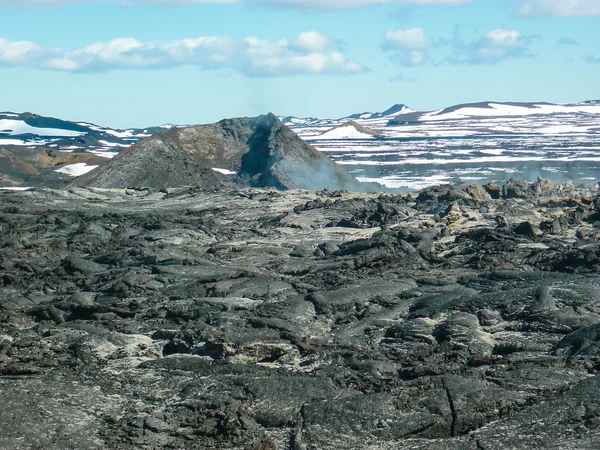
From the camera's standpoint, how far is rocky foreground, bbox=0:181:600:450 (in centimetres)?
1044

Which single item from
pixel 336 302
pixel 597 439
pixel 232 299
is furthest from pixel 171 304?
pixel 597 439

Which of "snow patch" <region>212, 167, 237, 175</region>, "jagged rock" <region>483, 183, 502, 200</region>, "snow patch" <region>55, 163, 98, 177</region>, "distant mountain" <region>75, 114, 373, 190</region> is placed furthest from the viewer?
"snow patch" <region>55, 163, 98, 177</region>

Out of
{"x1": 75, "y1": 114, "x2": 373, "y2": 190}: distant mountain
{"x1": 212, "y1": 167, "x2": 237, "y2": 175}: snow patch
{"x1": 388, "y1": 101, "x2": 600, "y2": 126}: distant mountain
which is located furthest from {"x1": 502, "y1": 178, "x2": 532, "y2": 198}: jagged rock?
{"x1": 388, "y1": 101, "x2": 600, "y2": 126}: distant mountain

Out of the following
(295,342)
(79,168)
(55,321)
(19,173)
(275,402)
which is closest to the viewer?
(275,402)

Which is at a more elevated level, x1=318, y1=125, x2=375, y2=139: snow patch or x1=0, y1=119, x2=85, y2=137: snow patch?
x1=0, y1=119, x2=85, y2=137: snow patch

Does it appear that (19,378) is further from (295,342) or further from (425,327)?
(425,327)

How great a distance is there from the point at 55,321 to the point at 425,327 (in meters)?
6.10

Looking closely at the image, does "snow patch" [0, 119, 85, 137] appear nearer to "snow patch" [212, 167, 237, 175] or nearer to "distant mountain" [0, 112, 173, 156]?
"distant mountain" [0, 112, 173, 156]

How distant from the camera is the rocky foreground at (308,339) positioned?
10438 millimetres

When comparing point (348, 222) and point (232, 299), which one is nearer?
point (232, 299)

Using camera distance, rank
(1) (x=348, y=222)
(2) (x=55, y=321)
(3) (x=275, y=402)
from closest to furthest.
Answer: (3) (x=275, y=402) → (2) (x=55, y=321) → (1) (x=348, y=222)

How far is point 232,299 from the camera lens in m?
16.0

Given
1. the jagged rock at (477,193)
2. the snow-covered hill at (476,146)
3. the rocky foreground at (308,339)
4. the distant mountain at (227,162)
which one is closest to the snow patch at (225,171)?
the distant mountain at (227,162)

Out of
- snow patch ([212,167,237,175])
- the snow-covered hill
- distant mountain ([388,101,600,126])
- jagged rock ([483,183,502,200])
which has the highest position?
distant mountain ([388,101,600,126])
